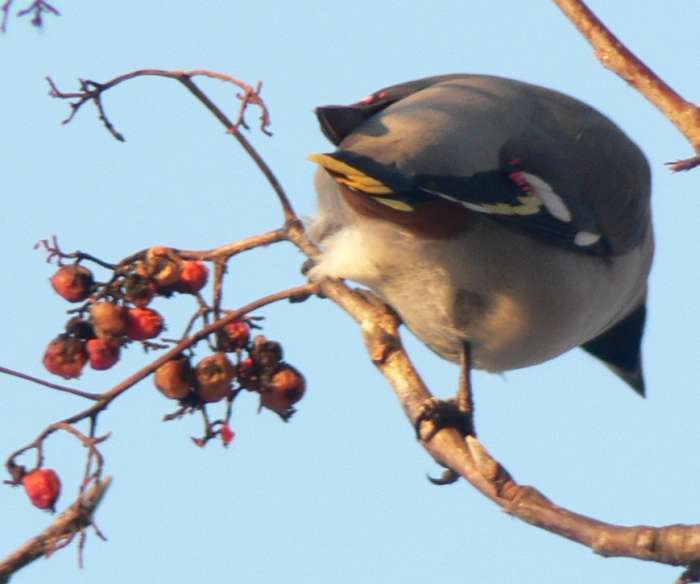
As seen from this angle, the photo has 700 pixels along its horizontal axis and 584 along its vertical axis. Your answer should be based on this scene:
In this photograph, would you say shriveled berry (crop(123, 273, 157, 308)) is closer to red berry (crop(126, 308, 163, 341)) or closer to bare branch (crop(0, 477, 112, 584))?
red berry (crop(126, 308, 163, 341))

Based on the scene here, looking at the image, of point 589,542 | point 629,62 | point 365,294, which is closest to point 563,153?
point 365,294

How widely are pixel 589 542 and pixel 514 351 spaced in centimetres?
214

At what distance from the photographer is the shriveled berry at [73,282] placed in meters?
3.39

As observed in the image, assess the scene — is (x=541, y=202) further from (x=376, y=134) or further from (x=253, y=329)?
(x=253, y=329)

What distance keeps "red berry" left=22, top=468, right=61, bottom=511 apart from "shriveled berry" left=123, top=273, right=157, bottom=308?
485 millimetres

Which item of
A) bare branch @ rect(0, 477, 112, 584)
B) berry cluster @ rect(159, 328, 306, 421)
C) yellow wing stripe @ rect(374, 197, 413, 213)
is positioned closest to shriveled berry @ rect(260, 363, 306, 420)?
berry cluster @ rect(159, 328, 306, 421)

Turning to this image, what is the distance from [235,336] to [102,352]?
31 centimetres

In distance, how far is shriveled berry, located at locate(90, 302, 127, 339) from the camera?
3395 millimetres

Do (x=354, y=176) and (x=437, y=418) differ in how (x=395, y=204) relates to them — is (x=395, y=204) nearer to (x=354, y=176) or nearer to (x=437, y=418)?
(x=354, y=176)

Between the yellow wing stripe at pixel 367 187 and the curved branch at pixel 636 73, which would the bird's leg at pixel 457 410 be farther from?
the curved branch at pixel 636 73

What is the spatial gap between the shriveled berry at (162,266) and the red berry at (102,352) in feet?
0.57

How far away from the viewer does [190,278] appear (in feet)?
11.4

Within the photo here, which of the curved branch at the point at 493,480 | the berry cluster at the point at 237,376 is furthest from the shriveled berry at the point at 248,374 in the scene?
the curved branch at the point at 493,480

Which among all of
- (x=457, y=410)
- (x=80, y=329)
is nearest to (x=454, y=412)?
(x=457, y=410)
